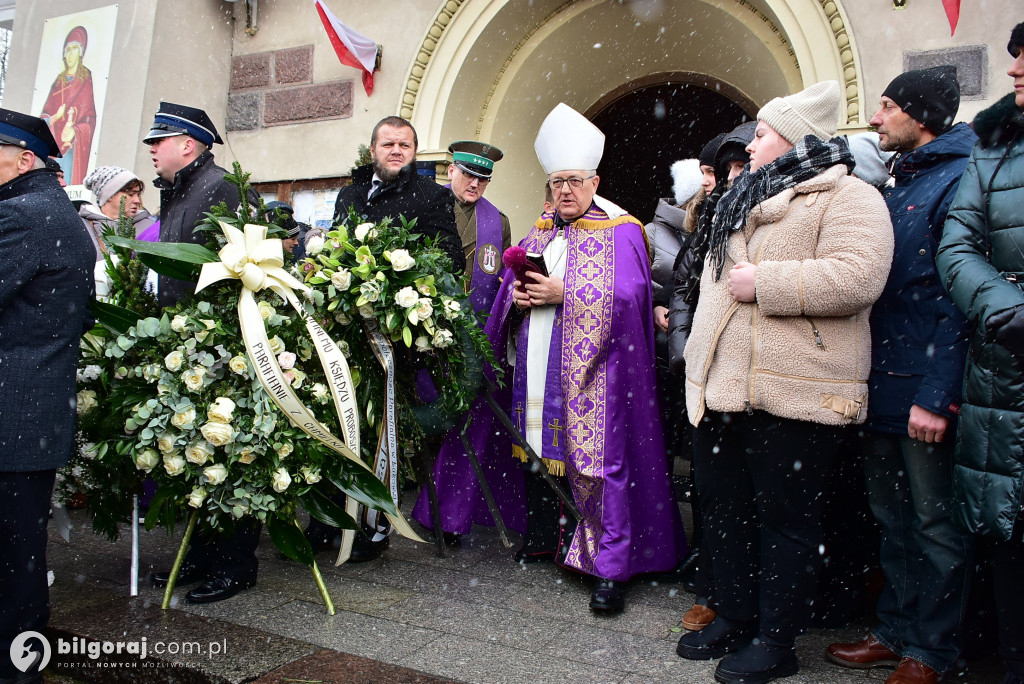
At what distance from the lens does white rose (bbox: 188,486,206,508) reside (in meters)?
2.81

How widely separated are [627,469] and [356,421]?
1.10 m

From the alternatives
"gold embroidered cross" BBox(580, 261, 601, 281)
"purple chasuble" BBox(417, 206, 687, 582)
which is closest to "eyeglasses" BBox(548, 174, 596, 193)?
"purple chasuble" BBox(417, 206, 687, 582)

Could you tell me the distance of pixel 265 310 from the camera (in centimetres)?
293

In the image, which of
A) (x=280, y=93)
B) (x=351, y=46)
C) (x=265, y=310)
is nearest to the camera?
(x=265, y=310)

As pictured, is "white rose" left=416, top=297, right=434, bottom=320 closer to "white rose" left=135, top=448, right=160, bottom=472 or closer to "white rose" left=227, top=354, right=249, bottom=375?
"white rose" left=227, top=354, right=249, bottom=375

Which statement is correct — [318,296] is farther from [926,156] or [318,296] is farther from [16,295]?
[926,156]

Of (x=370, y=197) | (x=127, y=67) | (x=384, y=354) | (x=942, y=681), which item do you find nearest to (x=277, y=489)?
(x=384, y=354)

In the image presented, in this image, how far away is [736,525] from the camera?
107 inches

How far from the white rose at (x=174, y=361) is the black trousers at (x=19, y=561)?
50 cm

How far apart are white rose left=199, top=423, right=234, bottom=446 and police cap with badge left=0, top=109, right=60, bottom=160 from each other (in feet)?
→ 3.37

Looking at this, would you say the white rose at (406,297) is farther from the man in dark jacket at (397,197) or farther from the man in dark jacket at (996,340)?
the man in dark jacket at (996,340)

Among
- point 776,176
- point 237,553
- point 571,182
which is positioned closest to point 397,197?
point 571,182

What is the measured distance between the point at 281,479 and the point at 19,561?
79cm

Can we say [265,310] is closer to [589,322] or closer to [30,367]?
[30,367]
